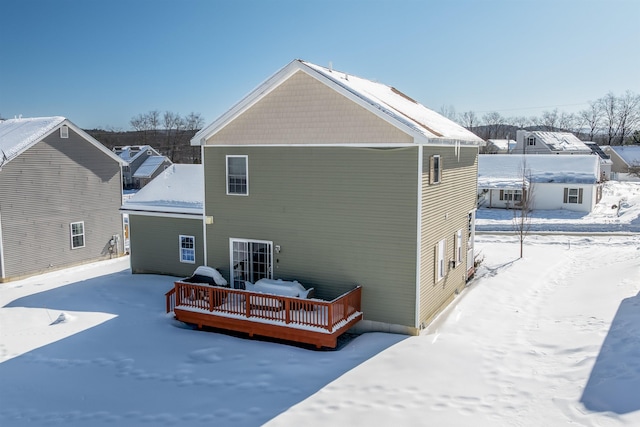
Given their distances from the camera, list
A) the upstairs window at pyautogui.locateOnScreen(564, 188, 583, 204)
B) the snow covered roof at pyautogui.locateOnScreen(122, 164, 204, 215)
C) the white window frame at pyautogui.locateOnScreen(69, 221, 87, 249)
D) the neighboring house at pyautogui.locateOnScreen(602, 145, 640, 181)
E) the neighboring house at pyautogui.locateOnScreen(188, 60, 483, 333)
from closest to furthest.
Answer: the neighboring house at pyautogui.locateOnScreen(188, 60, 483, 333), the snow covered roof at pyautogui.locateOnScreen(122, 164, 204, 215), the white window frame at pyautogui.locateOnScreen(69, 221, 87, 249), the upstairs window at pyautogui.locateOnScreen(564, 188, 583, 204), the neighboring house at pyautogui.locateOnScreen(602, 145, 640, 181)

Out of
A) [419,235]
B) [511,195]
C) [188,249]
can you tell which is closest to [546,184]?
[511,195]

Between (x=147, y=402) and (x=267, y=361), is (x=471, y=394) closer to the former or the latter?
(x=267, y=361)

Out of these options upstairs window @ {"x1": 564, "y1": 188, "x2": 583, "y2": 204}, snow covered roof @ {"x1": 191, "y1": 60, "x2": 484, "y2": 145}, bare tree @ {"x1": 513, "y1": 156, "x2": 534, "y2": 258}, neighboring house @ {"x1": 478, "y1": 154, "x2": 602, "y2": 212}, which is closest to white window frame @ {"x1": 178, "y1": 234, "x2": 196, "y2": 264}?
snow covered roof @ {"x1": 191, "y1": 60, "x2": 484, "y2": 145}

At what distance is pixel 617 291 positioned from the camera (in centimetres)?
1476

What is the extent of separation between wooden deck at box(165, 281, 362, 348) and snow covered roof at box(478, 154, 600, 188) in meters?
26.5

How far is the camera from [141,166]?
6150 centimetres

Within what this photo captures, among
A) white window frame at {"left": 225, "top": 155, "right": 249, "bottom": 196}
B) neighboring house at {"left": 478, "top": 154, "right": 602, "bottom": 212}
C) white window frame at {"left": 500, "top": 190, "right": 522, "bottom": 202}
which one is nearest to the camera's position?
white window frame at {"left": 225, "top": 155, "right": 249, "bottom": 196}

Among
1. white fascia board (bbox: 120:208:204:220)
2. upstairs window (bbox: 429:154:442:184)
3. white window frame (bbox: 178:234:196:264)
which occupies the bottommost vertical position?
white window frame (bbox: 178:234:196:264)

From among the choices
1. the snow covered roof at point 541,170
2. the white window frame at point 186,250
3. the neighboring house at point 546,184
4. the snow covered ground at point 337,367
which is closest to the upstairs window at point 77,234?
the snow covered ground at point 337,367

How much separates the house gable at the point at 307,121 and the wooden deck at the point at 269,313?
13.2 feet

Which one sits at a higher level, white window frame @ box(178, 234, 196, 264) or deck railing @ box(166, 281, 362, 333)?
white window frame @ box(178, 234, 196, 264)

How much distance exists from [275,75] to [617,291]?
38.5 feet

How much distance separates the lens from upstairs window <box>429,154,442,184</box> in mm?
13078

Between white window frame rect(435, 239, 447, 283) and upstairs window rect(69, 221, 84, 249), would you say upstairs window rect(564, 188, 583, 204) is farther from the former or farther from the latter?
upstairs window rect(69, 221, 84, 249)
